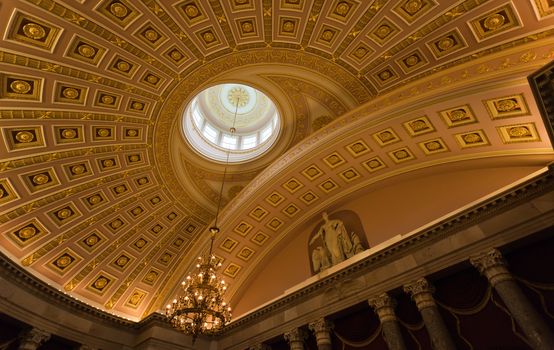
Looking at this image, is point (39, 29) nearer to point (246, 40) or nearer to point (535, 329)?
point (246, 40)

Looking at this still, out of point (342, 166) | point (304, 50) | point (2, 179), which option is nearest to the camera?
point (2, 179)

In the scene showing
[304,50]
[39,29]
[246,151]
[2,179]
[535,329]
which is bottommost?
[535,329]

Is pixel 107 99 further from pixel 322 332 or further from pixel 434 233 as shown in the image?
pixel 434 233

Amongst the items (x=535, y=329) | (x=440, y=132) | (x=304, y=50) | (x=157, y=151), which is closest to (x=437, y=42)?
(x=440, y=132)

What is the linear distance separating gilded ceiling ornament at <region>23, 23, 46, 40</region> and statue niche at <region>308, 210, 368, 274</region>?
27.0ft

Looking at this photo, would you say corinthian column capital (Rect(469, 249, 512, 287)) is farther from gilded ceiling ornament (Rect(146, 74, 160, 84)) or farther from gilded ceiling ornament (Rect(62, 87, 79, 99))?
gilded ceiling ornament (Rect(62, 87, 79, 99))

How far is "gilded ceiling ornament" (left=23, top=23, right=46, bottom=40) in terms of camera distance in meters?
6.17

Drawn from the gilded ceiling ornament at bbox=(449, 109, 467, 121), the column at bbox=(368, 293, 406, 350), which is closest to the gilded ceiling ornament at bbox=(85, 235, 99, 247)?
the column at bbox=(368, 293, 406, 350)

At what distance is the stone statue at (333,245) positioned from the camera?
29.3 ft

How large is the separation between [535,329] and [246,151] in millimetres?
9081

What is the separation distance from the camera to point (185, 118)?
10820mm

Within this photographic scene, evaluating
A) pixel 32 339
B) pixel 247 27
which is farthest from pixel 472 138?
pixel 32 339

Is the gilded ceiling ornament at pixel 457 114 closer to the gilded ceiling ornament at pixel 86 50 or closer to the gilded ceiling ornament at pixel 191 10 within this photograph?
the gilded ceiling ornament at pixel 191 10

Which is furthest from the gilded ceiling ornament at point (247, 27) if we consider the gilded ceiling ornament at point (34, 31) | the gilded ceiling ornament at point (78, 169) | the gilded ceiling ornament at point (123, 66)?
the gilded ceiling ornament at point (78, 169)
